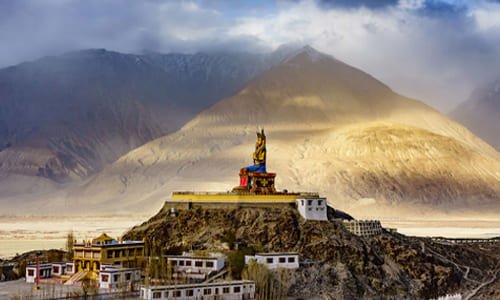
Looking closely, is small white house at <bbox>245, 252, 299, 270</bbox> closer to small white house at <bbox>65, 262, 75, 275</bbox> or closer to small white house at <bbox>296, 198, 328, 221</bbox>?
small white house at <bbox>296, 198, 328, 221</bbox>

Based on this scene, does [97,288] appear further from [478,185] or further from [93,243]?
[478,185]

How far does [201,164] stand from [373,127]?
32.6m

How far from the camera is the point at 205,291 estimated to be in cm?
5875

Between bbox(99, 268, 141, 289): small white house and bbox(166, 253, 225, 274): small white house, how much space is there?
11.5 feet

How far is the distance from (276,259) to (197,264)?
5.27 metres

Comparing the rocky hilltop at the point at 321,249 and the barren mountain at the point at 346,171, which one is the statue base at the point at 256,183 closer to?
the rocky hilltop at the point at 321,249

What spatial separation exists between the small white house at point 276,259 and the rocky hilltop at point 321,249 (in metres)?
0.69

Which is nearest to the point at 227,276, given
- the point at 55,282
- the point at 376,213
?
the point at 55,282

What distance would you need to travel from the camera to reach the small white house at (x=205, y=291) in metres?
56.5

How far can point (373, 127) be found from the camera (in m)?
182

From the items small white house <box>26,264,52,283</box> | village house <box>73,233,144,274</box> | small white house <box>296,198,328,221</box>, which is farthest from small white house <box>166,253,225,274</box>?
small white house <box>296,198,328,221</box>

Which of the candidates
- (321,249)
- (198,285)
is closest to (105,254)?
(198,285)

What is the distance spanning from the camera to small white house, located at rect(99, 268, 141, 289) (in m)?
61.1

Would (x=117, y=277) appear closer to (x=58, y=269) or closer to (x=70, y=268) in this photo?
(x=70, y=268)
